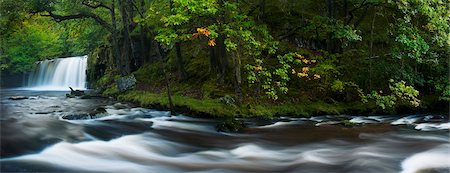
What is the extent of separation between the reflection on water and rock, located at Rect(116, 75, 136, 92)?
20.8 ft

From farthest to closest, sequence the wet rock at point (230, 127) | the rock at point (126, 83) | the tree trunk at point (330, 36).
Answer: the rock at point (126, 83) → the tree trunk at point (330, 36) → the wet rock at point (230, 127)

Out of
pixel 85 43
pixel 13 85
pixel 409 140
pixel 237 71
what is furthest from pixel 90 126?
pixel 13 85

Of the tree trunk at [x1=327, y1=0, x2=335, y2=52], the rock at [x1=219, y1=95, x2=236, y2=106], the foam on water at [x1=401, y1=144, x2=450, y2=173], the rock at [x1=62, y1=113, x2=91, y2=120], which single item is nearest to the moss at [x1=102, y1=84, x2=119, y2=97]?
the rock at [x1=62, y1=113, x2=91, y2=120]

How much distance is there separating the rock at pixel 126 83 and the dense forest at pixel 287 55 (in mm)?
393

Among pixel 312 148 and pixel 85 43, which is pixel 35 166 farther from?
pixel 85 43

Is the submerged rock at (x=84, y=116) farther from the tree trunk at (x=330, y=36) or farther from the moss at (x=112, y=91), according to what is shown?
the tree trunk at (x=330, y=36)

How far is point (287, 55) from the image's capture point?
12391mm

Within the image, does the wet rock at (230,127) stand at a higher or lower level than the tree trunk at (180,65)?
lower

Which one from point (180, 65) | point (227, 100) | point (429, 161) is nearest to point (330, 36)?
point (227, 100)

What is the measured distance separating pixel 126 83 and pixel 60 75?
13603mm

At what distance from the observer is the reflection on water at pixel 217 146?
6656mm

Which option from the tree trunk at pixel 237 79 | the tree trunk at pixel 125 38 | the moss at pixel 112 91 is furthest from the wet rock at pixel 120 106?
the tree trunk at pixel 125 38

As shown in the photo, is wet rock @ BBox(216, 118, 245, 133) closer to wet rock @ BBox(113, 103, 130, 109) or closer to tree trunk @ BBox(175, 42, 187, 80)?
wet rock @ BBox(113, 103, 130, 109)

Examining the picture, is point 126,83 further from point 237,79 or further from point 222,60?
point 237,79
